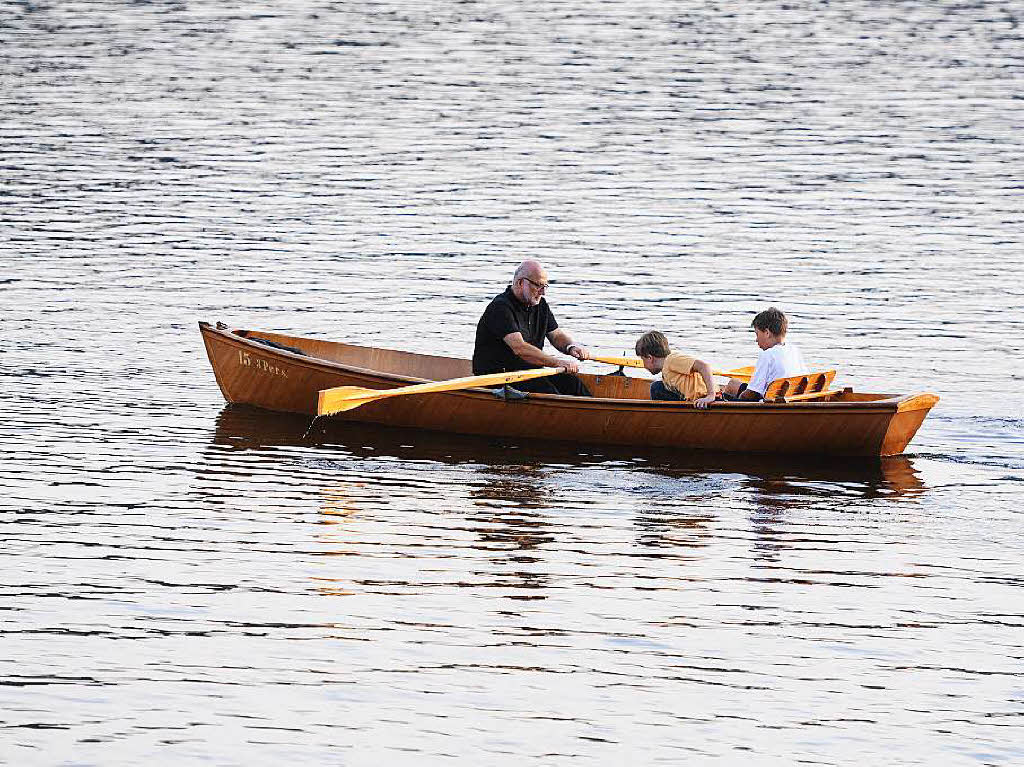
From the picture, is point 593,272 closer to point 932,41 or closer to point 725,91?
point 725,91

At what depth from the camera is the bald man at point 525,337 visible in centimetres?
1457

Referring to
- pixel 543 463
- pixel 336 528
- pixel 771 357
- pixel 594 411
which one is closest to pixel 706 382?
pixel 771 357

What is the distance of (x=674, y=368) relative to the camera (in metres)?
14.1

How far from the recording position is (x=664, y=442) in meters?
14.3

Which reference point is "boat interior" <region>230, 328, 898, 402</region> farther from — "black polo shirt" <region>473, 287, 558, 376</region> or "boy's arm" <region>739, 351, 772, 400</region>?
"boy's arm" <region>739, 351, 772, 400</region>

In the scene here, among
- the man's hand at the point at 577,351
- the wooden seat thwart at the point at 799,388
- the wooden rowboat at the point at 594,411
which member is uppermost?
the man's hand at the point at 577,351

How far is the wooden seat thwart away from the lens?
45.5 feet

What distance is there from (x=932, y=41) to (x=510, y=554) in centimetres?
4569

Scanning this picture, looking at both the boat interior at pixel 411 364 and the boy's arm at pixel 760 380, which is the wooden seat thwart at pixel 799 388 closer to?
the boy's arm at pixel 760 380

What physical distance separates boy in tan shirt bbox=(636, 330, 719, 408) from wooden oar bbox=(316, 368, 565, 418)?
2.60 feet

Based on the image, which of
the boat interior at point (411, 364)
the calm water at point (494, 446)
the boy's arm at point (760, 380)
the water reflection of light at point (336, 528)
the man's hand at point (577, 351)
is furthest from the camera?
the boat interior at point (411, 364)

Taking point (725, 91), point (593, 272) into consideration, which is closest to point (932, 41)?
Result: point (725, 91)

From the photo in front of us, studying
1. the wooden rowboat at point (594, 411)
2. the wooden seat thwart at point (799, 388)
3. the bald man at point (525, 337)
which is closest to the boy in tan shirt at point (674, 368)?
the wooden rowboat at point (594, 411)

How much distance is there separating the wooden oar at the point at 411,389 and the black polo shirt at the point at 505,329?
258mm
